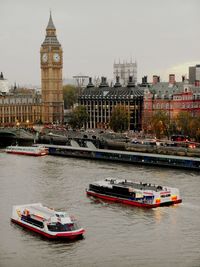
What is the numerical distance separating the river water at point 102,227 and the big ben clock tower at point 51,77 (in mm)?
37690

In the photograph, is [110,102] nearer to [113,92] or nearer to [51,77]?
[113,92]

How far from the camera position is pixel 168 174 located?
3750cm

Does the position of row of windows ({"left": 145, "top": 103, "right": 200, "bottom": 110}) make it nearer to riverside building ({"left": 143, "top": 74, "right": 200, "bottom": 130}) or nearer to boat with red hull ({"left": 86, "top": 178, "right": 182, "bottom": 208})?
riverside building ({"left": 143, "top": 74, "right": 200, "bottom": 130})

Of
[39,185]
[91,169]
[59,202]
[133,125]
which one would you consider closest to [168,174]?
[91,169]

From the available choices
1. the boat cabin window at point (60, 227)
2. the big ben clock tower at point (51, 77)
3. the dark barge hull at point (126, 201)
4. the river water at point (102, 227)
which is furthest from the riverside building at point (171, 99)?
the boat cabin window at point (60, 227)

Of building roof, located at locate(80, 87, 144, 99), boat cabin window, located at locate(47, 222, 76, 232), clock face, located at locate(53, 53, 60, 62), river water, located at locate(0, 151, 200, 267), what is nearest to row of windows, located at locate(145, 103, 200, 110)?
building roof, located at locate(80, 87, 144, 99)

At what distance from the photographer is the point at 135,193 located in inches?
1140

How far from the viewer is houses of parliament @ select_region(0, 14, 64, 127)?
245 feet

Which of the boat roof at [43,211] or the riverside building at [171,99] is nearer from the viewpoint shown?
the boat roof at [43,211]

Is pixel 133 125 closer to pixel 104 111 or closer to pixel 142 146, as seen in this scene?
pixel 104 111

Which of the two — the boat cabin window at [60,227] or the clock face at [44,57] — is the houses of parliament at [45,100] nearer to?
the clock face at [44,57]

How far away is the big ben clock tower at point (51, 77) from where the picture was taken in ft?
245

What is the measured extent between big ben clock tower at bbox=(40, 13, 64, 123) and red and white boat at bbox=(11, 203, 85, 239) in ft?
164

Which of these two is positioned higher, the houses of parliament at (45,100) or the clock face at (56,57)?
the clock face at (56,57)
